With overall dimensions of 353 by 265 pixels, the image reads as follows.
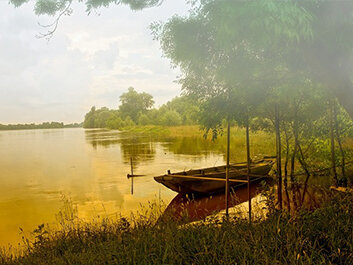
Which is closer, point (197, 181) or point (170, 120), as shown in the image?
point (197, 181)

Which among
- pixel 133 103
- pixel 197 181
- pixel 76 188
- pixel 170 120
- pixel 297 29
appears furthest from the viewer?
pixel 133 103

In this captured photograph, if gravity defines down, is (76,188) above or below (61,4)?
below

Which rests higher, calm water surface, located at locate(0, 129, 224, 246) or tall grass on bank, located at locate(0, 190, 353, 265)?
tall grass on bank, located at locate(0, 190, 353, 265)

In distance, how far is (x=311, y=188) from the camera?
391 inches

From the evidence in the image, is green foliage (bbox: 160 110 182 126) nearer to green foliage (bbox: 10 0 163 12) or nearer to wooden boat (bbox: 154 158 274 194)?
wooden boat (bbox: 154 158 274 194)

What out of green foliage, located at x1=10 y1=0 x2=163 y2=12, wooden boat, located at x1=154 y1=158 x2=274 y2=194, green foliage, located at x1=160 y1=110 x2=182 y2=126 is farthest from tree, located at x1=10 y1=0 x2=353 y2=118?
green foliage, located at x1=160 y1=110 x2=182 y2=126

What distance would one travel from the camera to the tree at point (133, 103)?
8112 centimetres

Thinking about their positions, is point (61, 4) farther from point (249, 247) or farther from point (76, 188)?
point (76, 188)

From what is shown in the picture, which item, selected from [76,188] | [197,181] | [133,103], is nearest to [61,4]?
[197,181]

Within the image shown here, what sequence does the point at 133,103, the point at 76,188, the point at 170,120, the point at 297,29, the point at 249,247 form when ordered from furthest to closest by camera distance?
the point at 133,103, the point at 170,120, the point at 76,188, the point at 249,247, the point at 297,29

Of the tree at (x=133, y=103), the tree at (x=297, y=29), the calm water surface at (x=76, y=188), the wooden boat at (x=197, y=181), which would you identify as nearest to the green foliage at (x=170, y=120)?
the tree at (x=133, y=103)

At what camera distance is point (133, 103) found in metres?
82.1

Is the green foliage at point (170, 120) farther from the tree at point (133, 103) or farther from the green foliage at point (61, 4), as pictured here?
the green foliage at point (61, 4)

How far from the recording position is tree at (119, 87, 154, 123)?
81.1m
